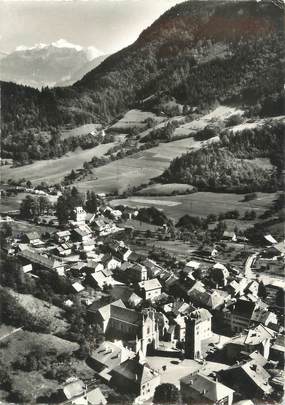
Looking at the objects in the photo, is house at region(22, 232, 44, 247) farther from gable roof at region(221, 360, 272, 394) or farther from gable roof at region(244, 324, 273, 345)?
gable roof at region(221, 360, 272, 394)

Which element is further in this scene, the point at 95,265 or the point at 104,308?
the point at 95,265

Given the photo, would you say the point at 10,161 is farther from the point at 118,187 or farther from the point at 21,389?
the point at 21,389

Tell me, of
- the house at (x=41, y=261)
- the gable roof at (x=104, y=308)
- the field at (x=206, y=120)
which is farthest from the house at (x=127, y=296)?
the field at (x=206, y=120)

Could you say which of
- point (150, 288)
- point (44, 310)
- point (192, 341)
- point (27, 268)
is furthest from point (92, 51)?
point (192, 341)

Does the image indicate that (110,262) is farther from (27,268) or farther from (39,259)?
(27,268)

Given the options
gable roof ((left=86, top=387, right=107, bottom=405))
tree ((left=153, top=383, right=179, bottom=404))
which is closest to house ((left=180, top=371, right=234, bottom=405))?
tree ((left=153, top=383, right=179, bottom=404))
